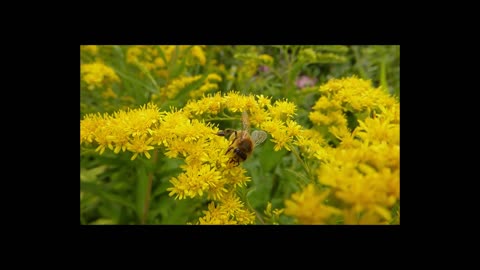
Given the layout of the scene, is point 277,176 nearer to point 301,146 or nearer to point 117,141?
point 301,146

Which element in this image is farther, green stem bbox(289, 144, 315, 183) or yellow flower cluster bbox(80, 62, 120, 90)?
yellow flower cluster bbox(80, 62, 120, 90)

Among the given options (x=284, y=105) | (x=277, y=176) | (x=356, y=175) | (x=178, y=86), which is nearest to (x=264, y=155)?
(x=277, y=176)

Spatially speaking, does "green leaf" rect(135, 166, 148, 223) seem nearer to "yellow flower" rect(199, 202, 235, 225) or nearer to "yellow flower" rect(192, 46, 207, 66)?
"yellow flower" rect(199, 202, 235, 225)

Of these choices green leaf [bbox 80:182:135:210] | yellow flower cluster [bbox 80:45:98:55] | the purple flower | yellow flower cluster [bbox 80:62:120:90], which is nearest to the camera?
green leaf [bbox 80:182:135:210]

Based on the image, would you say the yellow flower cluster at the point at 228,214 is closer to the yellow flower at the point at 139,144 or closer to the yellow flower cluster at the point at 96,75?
the yellow flower at the point at 139,144

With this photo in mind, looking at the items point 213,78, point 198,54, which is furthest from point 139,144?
point 198,54

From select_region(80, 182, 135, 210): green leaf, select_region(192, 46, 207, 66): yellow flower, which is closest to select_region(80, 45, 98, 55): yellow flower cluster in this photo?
select_region(192, 46, 207, 66): yellow flower

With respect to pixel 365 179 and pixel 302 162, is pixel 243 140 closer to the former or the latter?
pixel 302 162

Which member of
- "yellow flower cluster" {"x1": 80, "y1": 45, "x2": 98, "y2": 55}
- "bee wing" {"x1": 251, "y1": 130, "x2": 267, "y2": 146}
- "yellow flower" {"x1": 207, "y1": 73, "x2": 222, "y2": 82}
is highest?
"yellow flower cluster" {"x1": 80, "y1": 45, "x2": 98, "y2": 55}
